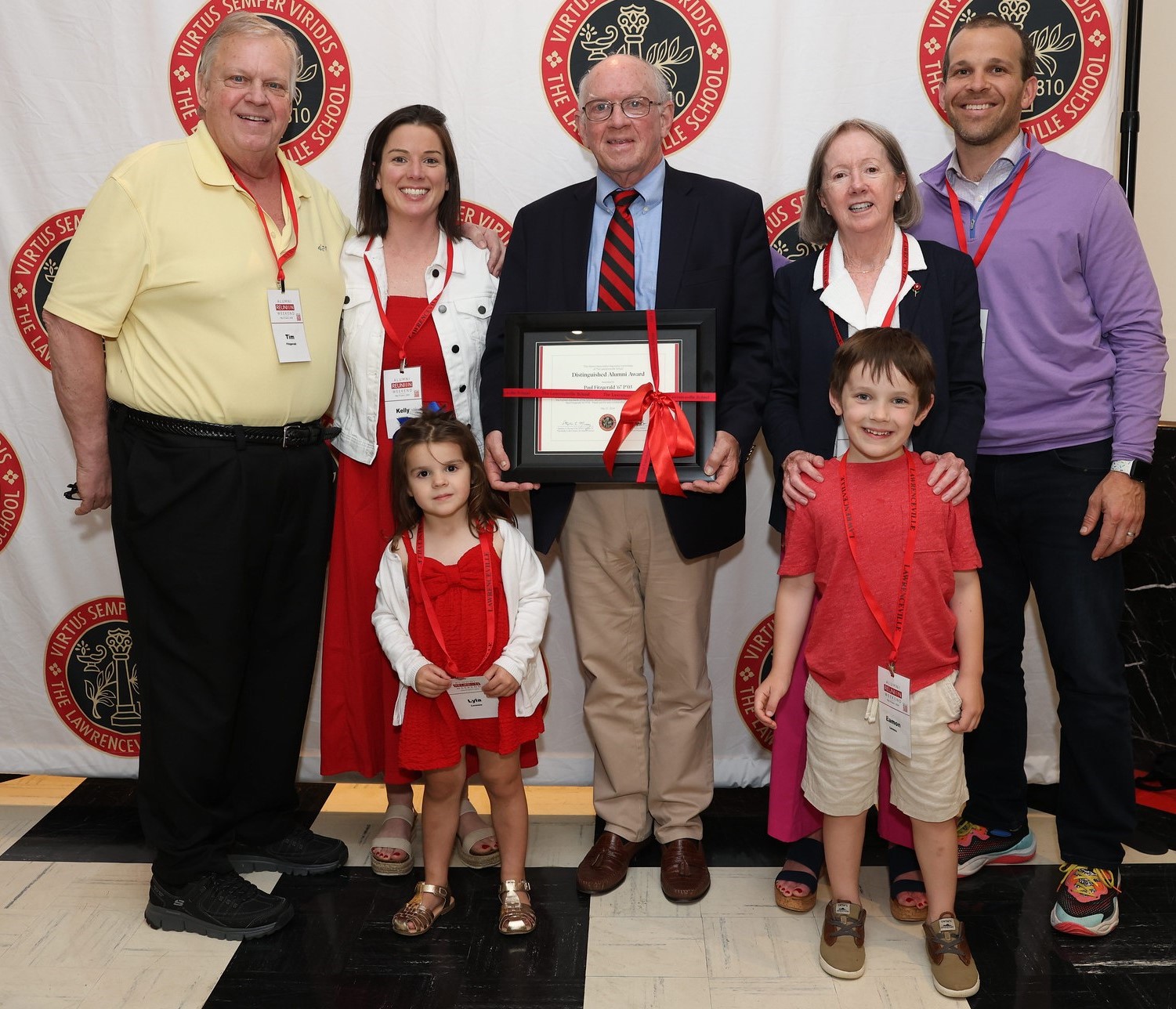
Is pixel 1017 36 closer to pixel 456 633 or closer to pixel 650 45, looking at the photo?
pixel 650 45

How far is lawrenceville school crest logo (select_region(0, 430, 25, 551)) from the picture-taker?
327 centimetres

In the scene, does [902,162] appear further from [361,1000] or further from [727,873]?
[361,1000]

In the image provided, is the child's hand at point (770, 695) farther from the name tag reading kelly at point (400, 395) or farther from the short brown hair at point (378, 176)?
the short brown hair at point (378, 176)

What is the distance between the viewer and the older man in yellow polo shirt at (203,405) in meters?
2.39

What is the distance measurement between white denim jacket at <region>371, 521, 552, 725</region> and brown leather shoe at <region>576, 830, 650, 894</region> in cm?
52

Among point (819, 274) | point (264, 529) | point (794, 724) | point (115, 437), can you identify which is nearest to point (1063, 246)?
point (819, 274)

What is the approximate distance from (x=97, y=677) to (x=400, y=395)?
1.64 meters

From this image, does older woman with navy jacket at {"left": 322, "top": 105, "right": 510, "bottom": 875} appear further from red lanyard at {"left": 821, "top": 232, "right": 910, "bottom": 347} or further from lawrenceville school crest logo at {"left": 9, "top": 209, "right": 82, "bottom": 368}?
lawrenceville school crest logo at {"left": 9, "top": 209, "right": 82, "bottom": 368}

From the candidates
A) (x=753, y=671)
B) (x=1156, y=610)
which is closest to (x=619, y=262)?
(x=753, y=671)

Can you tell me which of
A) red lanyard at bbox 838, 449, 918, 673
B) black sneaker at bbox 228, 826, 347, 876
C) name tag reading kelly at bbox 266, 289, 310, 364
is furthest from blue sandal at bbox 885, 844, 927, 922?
name tag reading kelly at bbox 266, 289, 310, 364

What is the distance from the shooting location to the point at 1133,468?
2.43m

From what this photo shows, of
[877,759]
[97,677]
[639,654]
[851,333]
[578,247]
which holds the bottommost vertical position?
[97,677]

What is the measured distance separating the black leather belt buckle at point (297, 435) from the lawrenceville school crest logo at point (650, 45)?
4.27ft

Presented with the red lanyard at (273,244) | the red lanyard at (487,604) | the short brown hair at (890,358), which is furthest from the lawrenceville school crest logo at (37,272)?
the short brown hair at (890,358)
